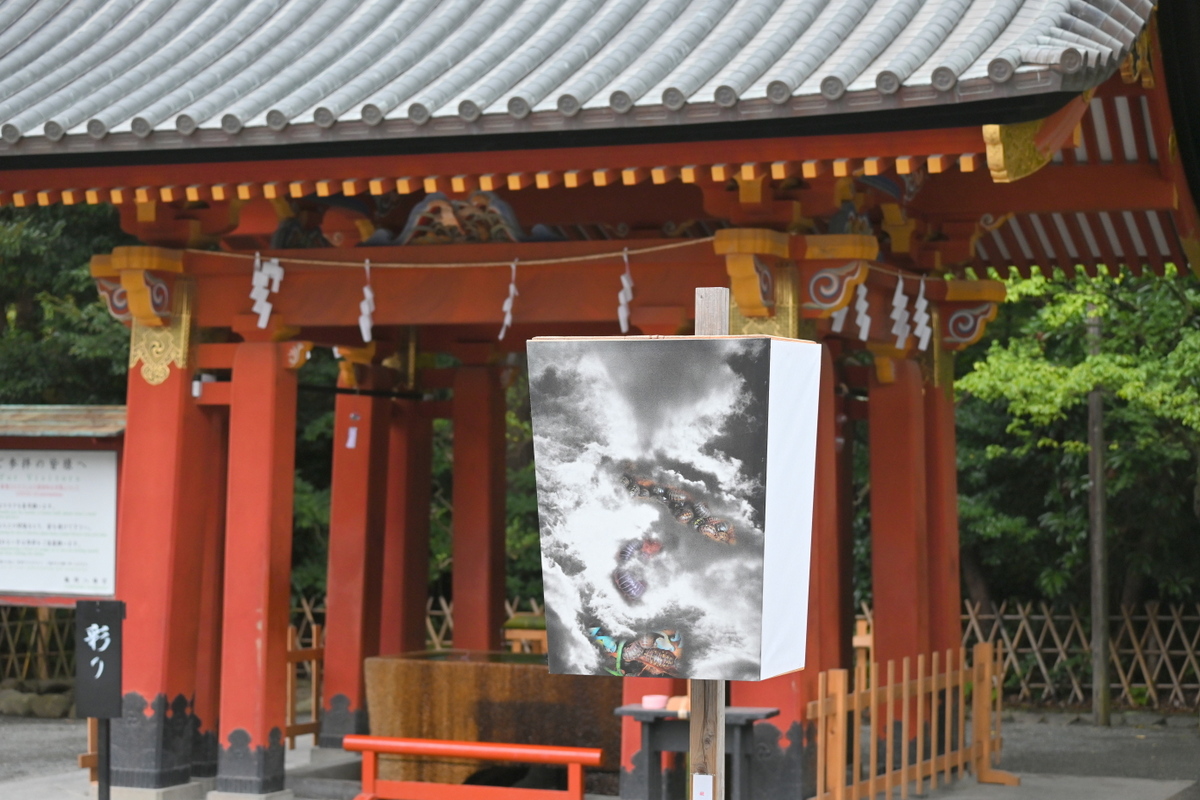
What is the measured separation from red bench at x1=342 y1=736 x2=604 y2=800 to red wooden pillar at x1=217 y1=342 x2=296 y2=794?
1.61ft

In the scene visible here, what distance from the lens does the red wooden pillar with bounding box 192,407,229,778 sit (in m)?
8.47

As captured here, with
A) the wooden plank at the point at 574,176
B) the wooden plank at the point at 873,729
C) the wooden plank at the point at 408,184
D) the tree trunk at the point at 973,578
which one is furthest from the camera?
the tree trunk at the point at 973,578

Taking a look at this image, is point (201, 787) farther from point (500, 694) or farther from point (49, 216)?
point (49, 216)

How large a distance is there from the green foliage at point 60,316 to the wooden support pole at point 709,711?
11.5 m

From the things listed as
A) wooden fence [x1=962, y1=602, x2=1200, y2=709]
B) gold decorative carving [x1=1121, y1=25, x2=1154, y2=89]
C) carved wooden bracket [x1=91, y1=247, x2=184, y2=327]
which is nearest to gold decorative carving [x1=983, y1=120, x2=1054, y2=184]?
gold decorative carving [x1=1121, y1=25, x2=1154, y2=89]

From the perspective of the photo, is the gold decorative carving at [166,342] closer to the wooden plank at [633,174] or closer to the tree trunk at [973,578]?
the wooden plank at [633,174]

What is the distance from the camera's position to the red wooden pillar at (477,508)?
10.6 m

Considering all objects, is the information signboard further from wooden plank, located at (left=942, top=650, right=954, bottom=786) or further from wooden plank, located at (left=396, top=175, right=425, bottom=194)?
wooden plank, located at (left=942, top=650, right=954, bottom=786)

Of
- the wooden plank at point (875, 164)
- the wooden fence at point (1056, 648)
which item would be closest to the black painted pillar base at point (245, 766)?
the wooden plank at point (875, 164)

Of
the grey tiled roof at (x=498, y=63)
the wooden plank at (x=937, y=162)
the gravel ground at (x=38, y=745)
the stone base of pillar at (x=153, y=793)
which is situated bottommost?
the gravel ground at (x=38, y=745)

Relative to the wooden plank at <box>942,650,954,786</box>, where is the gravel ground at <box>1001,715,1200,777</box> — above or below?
below

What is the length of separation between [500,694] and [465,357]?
2.86m

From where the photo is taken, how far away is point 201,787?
834cm

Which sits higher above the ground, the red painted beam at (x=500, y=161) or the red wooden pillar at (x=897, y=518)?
the red painted beam at (x=500, y=161)
